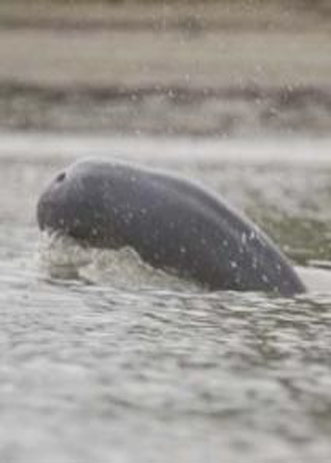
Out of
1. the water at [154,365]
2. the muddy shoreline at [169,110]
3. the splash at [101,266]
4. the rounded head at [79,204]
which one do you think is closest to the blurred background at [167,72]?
the muddy shoreline at [169,110]

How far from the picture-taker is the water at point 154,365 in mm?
6160

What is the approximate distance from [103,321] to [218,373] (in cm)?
121

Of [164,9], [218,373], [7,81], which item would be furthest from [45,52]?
[218,373]

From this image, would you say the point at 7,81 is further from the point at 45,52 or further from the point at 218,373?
the point at 218,373

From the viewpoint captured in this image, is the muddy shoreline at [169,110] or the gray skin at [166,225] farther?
the muddy shoreline at [169,110]

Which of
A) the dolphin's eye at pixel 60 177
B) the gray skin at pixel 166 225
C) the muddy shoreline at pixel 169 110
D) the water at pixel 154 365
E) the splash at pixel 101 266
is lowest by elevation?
the water at pixel 154 365

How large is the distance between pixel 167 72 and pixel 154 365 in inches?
764

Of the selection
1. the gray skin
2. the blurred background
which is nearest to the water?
the gray skin

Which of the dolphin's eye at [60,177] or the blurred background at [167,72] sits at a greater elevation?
the blurred background at [167,72]

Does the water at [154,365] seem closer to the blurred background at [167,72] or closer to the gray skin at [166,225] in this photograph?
the gray skin at [166,225]

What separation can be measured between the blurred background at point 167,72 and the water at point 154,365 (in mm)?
12724

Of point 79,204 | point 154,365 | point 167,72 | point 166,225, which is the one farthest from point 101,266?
point 167,72

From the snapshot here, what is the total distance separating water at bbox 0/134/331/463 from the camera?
20.2 ft

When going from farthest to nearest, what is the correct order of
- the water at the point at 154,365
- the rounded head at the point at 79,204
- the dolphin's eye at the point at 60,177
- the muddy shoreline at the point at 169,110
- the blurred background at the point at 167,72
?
the blurred background at the point at 167,72
the muddy shoreline at the point at 169,110
the dolphin's eye at the point at 60,177
the rounded head at the point at 79,204
the water at the point at 154,365
